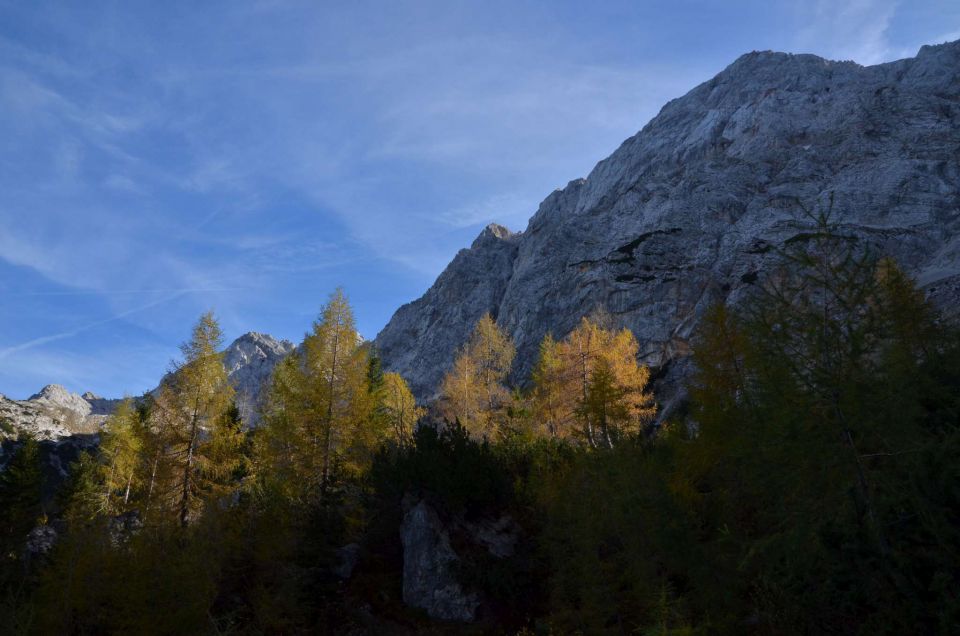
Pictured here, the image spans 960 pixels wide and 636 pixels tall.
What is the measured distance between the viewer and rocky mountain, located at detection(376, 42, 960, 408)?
4884 centimetres

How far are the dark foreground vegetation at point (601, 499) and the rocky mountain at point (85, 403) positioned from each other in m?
5.17

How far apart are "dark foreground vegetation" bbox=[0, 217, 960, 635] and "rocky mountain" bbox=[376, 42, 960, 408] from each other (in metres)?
26.7

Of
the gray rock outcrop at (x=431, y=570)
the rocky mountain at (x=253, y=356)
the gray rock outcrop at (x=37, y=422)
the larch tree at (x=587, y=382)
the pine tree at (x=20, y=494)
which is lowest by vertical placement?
the gray rock outcrop at (x=431, y=570)

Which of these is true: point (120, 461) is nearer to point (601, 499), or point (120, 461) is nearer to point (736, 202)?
point (601, 499)

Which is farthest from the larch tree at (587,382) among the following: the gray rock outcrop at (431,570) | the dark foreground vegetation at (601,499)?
the gray rock outcrop at (431,570)

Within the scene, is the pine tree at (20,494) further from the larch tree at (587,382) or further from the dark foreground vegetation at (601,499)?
the larch tree at (587,382)

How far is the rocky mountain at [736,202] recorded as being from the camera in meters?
48.8

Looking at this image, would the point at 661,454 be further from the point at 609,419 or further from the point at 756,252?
the point at 756,252

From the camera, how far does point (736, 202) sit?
2343 inches

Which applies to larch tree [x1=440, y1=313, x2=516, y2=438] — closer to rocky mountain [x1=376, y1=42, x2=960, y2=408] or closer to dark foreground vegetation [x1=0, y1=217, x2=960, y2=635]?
dark foreground vegetation [x1=0, y1=217, x2=960, y2=635]

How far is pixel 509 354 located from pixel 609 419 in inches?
674

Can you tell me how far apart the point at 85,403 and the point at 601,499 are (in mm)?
246688

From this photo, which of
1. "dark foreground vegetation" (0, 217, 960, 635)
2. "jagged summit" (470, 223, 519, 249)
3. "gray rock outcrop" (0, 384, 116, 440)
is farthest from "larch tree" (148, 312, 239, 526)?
"jagged summit" (470, 223, 519, 249)

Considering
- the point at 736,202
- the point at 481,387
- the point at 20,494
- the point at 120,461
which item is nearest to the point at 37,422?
the point at 20,494
